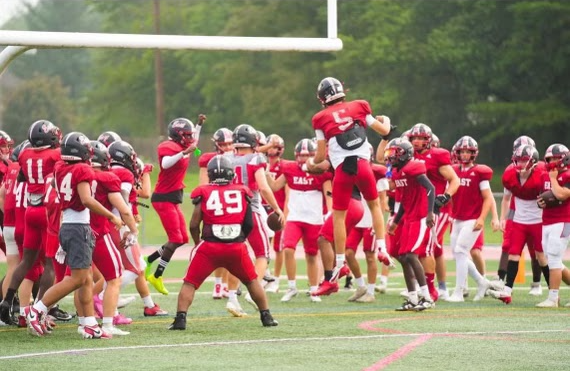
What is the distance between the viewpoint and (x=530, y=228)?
14242 mm

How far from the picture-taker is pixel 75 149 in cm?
1091

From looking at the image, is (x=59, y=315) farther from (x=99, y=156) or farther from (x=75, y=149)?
(x=75, y=149)

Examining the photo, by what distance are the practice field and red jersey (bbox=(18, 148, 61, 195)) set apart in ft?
4.74

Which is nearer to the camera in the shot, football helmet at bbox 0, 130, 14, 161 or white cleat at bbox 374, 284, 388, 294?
football helmet at bbox 0, 130, 14, 161

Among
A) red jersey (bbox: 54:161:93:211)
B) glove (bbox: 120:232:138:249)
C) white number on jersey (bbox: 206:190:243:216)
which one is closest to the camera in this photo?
red jersey (bbox: 54:161:93:211)

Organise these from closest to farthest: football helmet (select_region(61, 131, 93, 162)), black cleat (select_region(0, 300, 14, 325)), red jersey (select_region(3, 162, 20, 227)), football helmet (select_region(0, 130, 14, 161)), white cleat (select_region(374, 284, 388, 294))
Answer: football helmet (select_region(61, 131, 93, 162)), black cleat (select_region(0, 300, 14, 325)), red jersey (select_region(3, 162, 20, 227)), football helmet (select_region(0, 130, 14, 161)), white cleat (select_region(374, 284, 388, 294))

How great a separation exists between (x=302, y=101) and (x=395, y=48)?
429 centimetres

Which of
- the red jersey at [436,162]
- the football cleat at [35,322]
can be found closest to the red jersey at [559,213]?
the red jersey at [436,162]

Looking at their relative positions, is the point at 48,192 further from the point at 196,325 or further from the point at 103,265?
the point at 196,325

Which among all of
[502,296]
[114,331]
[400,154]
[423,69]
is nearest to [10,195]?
[114,331]

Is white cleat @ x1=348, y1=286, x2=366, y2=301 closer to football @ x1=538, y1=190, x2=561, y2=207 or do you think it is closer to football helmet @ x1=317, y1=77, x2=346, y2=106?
football @ x1=538, y1=190, x2=561, y2=207

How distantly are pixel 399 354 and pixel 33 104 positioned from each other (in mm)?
60875

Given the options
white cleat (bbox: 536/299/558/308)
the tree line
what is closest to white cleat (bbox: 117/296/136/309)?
white cleat (bbox: 536/299/558/308)

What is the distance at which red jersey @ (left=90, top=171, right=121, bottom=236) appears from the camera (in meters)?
11.2
